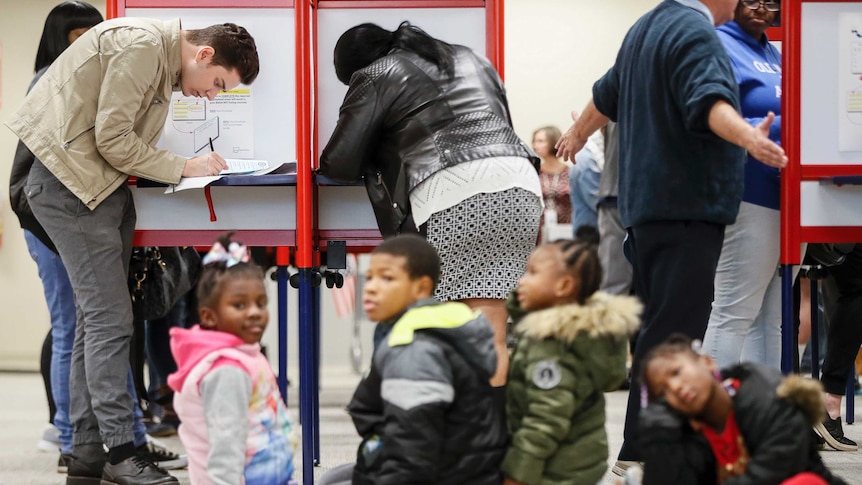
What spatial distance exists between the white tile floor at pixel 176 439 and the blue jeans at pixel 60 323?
159 millimetres

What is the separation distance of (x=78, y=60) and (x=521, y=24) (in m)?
5.54

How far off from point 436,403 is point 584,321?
33 cm

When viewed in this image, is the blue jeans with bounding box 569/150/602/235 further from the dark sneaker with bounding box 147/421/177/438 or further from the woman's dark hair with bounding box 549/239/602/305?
the woman's dark hair with bounding box 549/239/602/305

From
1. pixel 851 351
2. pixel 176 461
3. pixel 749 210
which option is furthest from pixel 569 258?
pixel 851 351

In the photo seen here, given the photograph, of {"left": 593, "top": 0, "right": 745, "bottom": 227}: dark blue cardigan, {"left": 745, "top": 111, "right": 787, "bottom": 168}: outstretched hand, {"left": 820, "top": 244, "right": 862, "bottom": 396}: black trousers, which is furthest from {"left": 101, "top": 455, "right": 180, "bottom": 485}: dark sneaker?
{"left": 820, "top": 244, "right": 862, "bottom": 396}: black trousers

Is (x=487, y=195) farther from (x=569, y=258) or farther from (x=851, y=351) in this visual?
(x=851, y=351)

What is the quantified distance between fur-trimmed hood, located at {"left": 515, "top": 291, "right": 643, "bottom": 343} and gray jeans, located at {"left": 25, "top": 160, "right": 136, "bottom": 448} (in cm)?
135

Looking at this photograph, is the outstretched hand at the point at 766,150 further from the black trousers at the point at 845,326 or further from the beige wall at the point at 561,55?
the beige wall at the point at 561,55

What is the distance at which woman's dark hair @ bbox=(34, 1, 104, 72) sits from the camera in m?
3.47

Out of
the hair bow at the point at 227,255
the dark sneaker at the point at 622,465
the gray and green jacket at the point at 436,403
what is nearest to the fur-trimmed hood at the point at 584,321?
the gray and green jacket at the point at 436,403

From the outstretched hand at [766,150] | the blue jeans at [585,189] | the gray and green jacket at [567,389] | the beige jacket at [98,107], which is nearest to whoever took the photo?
the gray and green jacket at [567,389]

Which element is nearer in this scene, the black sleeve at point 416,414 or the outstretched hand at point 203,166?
the black sleeve at point 416,414

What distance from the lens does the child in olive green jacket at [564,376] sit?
2.06 meters

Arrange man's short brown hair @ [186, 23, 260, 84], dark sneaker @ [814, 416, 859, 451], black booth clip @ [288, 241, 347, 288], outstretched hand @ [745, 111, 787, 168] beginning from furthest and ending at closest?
dark sneaker @ [814, 416, 859, 451] < black booth clip @ [288, 241, 347, 288] < man's short brown hair @ [186, 23, 260, 84] < outstretched hand @ [745, 111, 787, 168]
